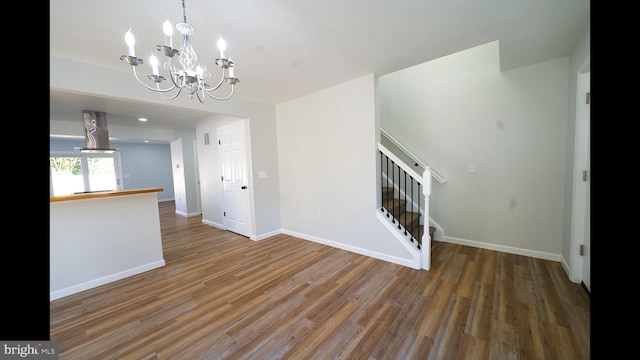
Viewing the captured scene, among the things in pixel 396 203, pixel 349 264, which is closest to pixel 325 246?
pixel 349 264

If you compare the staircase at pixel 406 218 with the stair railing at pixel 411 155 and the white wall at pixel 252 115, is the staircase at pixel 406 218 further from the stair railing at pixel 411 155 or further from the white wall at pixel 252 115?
the white wall at pixel 252 115

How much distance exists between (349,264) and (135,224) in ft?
8.96

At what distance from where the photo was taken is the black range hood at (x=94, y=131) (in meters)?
3.77

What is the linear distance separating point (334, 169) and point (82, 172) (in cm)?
794

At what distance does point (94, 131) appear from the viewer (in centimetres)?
381

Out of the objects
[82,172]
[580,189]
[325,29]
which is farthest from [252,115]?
[82,172]

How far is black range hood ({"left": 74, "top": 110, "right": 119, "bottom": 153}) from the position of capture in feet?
12.4

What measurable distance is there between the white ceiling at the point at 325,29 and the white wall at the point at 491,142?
14.1 inches

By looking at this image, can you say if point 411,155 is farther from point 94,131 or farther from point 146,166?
point 146,166

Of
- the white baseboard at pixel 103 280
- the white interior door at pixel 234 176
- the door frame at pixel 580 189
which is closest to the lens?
the door frame at pixel 580 189

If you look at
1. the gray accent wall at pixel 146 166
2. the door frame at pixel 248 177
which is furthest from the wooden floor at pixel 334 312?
the gray accent wall at pixel 146 166

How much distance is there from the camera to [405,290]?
7.52 feet

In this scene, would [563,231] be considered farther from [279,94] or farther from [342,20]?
[279,94]

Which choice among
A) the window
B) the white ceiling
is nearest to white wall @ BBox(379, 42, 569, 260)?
the white ceiling
